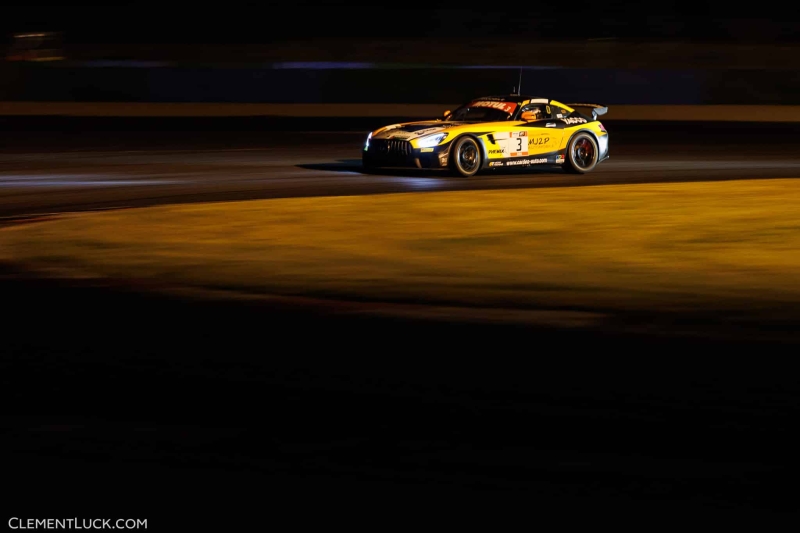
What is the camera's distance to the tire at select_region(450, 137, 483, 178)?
17594mm

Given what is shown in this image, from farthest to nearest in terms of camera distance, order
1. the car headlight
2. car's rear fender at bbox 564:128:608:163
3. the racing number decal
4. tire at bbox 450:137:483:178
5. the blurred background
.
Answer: the blurred background → car's rear fender at bbox 564:128:608:163 → the racing number decal → tire at bbox 450:137:483:178 → the car headlight

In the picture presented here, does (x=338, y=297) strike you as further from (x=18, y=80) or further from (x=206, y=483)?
(x=18, y=80)

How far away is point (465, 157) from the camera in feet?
58.3

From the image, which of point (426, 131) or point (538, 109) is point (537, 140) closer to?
point (538, 109)

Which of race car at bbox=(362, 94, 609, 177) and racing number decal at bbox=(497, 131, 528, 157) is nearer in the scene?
race car at bbox=(362, 94, 609, 177)

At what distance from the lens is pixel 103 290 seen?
883 centimetres

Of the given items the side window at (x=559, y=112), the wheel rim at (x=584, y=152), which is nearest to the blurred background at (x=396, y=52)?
the wheel rim at (x=584, y=152)

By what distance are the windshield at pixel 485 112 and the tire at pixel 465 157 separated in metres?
0.41

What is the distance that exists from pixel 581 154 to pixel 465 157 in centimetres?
189

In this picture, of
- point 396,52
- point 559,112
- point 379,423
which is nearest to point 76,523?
point 379,423

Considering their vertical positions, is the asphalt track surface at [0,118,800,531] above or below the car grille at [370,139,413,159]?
above

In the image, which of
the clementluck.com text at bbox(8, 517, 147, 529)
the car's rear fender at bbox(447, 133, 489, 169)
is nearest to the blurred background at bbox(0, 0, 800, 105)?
the car's rear fender at bbox(447, 133, 489, 169)

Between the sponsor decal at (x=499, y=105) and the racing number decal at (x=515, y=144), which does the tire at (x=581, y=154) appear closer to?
the racing number decal at (x=515, y=144)

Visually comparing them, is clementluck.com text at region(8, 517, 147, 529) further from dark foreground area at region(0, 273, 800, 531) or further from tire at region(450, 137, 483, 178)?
tire at region(450, 137, 483, 178)
